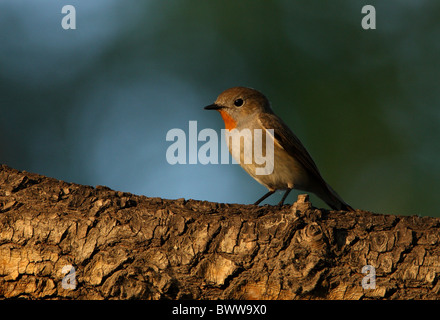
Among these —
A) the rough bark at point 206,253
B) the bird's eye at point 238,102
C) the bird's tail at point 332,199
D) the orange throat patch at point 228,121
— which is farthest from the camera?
the bird's eye at point 238,102

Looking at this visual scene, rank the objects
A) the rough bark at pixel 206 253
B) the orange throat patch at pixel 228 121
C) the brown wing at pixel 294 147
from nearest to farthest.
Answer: the rough bark at pixel 206 253
the brown wing at pixel 294 147
the orange throat patch at pixel 228 121

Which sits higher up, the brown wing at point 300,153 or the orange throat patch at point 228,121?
the orange throat patch at point 228,121

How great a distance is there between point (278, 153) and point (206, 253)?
2312 mm

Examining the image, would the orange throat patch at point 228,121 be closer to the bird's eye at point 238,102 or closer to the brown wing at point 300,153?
the bird's eye at point 238,102

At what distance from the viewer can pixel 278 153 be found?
18.8 feet

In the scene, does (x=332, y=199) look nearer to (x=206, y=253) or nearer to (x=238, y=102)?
(x=238, y=102)

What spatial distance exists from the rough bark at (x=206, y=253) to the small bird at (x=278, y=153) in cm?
178

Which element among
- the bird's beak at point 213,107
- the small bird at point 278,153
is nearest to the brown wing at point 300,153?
the small bird at point 278,153

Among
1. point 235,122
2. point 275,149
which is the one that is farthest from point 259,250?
point 235,122

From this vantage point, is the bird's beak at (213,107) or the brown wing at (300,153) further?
the bird's beak at (213,107)

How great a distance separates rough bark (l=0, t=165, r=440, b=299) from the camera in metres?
3.54

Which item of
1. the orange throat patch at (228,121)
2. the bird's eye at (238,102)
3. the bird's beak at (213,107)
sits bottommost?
the orange throat patch at (228,121)

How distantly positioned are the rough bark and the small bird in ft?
5.83

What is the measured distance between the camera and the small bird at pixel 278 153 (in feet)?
18.7
